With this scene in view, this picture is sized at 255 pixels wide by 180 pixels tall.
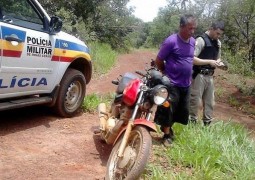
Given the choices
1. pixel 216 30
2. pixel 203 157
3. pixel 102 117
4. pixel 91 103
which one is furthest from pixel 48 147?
pixel 216 30

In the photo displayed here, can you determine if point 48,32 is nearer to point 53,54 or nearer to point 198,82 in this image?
point 53,54

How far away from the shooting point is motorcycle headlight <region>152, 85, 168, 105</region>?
135 inches

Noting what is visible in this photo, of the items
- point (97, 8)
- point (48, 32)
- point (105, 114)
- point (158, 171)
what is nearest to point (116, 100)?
point (105, 114)

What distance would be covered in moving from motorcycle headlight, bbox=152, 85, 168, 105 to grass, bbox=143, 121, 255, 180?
73 centimetres

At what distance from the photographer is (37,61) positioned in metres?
4.50

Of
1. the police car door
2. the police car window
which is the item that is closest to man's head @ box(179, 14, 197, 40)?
the police car door

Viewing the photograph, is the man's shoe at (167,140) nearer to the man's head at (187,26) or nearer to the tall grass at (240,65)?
the man's head at (187,26)

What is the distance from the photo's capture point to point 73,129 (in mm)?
5059

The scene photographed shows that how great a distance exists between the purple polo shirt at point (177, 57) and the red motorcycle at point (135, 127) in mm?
608

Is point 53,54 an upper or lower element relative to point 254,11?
lower

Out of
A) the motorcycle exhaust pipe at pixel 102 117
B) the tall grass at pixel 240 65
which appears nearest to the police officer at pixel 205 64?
the motorcycle exhaust pipe at pixel 102 117

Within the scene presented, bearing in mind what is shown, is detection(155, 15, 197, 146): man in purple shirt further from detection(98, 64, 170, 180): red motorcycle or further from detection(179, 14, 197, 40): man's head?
detection(98, 64, 170, 180): red motorcycle

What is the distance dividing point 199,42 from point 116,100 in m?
1.75

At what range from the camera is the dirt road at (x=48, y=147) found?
3.59 meters
